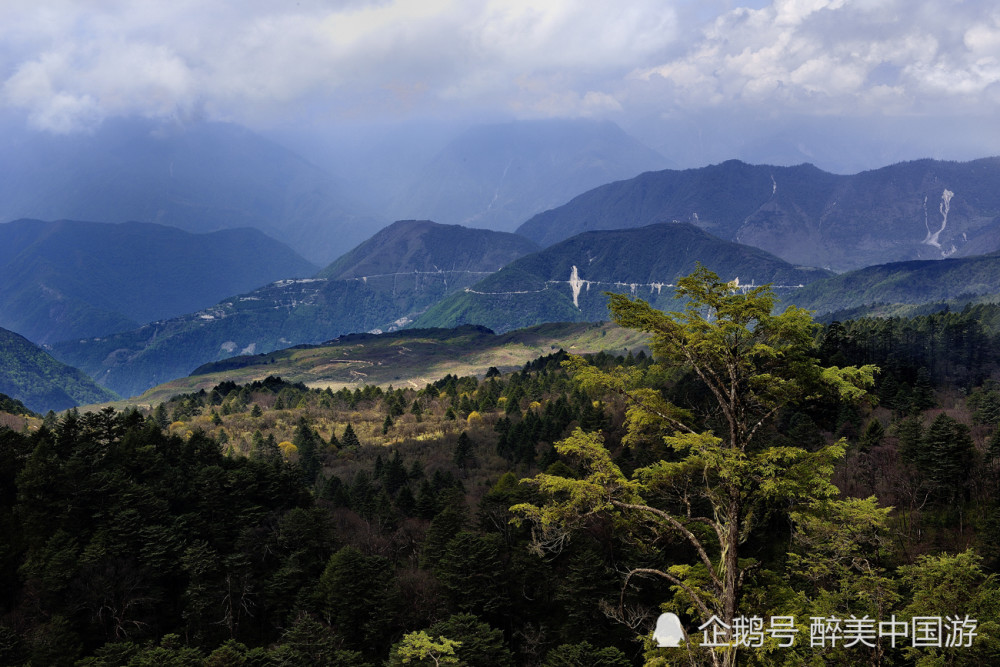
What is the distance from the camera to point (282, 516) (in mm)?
53656

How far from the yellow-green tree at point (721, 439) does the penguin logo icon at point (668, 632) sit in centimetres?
91

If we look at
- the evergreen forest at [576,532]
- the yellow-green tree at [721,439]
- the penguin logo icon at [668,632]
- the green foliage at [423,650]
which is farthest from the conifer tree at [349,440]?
the yellow-green tree at [721,439]

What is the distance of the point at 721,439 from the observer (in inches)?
531

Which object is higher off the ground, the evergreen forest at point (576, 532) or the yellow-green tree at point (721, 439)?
the yellow-green tree at point (721, 439)

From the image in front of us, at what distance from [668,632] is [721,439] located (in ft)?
18.9

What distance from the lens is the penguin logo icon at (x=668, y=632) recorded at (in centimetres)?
1518

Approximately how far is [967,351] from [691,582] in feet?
323

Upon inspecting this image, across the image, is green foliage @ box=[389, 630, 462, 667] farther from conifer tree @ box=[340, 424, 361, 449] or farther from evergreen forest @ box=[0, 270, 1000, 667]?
conifer tree @ box=[340, 424, 361, 449]

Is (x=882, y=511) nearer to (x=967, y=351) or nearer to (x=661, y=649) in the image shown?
(x=661, y=649)

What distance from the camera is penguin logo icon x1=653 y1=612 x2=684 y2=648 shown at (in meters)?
15.2

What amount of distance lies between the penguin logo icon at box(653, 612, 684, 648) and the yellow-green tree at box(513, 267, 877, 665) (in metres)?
0.91

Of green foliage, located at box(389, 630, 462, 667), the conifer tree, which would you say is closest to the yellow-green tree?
green foliage, located at box(389, 630, 462, 667)

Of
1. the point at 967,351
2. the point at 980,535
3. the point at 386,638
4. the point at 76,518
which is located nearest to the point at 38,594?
the point at 76,518

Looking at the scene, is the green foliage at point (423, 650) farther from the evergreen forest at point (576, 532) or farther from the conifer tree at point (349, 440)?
the conifer tree at point (349, 440)
